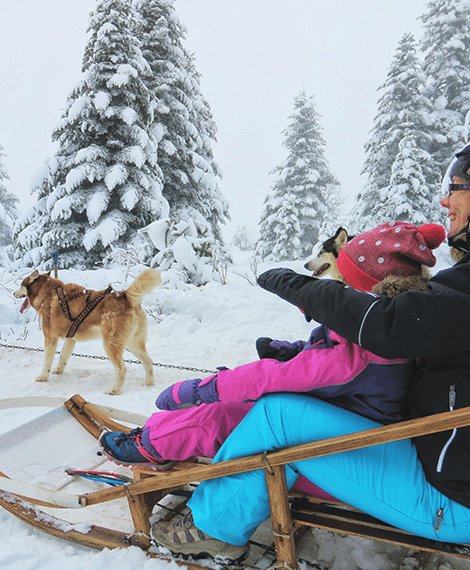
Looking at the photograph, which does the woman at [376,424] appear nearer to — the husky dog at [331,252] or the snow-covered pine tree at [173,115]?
the husky dog at [331,252]

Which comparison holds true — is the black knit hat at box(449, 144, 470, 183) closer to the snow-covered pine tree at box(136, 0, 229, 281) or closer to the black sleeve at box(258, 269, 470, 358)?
the black sleeve at box(258, 269, 470, 358)

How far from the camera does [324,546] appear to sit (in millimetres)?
1705

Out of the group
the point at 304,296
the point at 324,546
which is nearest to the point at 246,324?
the point at 324,546

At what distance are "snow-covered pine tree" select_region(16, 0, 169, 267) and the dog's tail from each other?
23.5 feet

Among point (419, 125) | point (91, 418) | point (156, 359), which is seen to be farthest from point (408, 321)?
point (419, 125)

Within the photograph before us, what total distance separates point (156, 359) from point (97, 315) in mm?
1356

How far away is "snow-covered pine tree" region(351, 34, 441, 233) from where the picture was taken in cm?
1390

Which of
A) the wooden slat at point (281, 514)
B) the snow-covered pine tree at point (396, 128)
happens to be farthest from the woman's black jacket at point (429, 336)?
the snow-covered pine tree at point (396, 128)

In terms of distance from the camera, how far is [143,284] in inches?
154

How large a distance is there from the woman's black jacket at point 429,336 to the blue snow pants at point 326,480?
8 centimetres

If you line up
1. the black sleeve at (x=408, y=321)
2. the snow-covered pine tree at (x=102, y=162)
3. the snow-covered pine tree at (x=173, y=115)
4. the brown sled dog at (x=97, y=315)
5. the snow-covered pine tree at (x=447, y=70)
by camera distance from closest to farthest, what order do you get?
the black sleeve at (x=408, y=321), the brown sled dog at (x=97, y=315), the snow-covered pine tree at (x=102, y=162), the snow-covered pine tree at (x=173, y=115), the snow-covered pine tree at (x=447, y=70)

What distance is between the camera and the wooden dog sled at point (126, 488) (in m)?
1.28

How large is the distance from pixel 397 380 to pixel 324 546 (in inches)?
37.3

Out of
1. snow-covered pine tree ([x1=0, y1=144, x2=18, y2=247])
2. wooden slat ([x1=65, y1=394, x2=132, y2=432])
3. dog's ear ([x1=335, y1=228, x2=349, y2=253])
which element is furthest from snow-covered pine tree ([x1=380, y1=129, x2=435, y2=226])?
snow-covered pine tree ([x1=0, y1=144, x2=18, y2=247])
